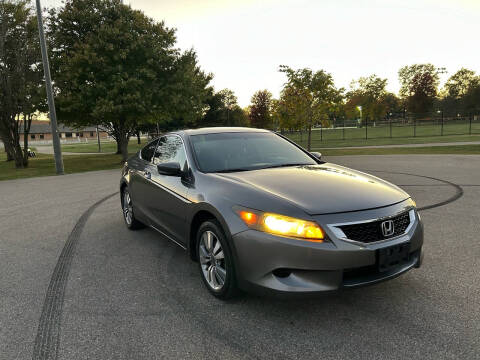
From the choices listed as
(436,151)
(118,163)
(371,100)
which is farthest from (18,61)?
(371,100)

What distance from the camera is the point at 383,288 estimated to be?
3.44m

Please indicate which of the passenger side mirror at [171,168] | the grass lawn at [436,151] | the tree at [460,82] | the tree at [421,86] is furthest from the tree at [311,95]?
the tree at [460,82]

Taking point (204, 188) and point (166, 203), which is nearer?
point (204, 188)

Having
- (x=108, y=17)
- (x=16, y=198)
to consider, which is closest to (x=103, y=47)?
(x=108, y=17)

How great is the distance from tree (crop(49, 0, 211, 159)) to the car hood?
1513cm

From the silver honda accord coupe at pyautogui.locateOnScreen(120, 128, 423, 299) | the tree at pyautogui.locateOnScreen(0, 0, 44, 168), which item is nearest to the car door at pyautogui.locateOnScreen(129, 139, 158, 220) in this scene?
the silver honda accord coupe at pyautogui.locateOnScreen(120, 128, 423, 299)

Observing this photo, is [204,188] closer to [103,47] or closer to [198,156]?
[198,156]

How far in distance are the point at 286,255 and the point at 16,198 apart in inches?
379

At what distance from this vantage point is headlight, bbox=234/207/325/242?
2.69 m

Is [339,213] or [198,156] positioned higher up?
[198,156]

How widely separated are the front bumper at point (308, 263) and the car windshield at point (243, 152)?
1.26 meters

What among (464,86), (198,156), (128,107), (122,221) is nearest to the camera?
(198,156)

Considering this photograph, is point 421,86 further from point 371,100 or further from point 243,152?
point 243,152

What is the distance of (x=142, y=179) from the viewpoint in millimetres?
5098
